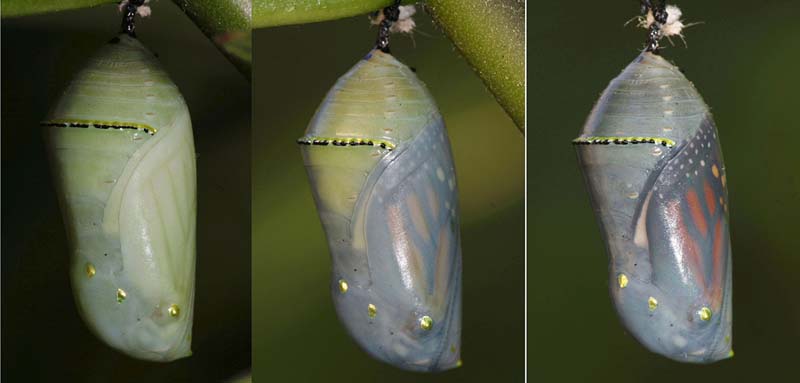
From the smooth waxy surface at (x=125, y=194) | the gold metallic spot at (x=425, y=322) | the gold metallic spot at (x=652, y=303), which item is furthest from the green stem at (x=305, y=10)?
the gold metallic spot at (x=652, y=303)

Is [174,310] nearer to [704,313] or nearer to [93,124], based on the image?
[93,124]

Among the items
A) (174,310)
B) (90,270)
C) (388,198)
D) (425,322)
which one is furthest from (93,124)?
(425,322)

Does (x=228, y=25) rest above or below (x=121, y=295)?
above

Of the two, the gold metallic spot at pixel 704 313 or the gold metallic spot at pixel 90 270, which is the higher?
the gold metallic spot at pixel 90 270

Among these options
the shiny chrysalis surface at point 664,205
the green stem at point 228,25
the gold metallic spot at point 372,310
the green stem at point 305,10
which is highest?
the green stem at point 305,10

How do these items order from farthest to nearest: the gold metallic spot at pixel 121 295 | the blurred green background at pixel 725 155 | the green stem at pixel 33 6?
1. the blurred green background at pixel 725 155
2. the gold metallic spot at pixel 121 295
3. the green stem at pixel 33 6

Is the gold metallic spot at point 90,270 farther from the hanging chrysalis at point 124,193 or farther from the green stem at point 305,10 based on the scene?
the green stem at point 305,10
